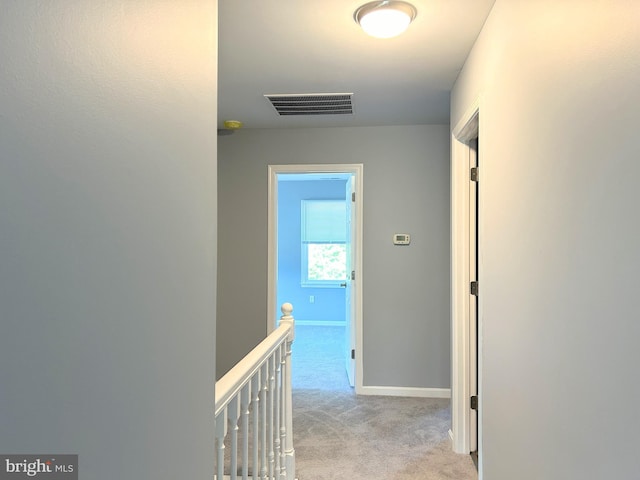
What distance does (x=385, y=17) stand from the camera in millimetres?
1819

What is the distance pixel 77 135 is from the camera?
0.65m

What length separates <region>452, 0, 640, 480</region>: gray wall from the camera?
0.89 m

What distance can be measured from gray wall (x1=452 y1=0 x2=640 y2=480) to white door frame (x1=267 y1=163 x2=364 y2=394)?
190 centimetres

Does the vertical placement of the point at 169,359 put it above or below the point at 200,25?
below

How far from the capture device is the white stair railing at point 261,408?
1.36 metres

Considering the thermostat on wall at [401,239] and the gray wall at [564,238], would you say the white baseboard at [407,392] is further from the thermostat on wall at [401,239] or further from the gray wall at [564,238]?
the gray wall at [564,238]

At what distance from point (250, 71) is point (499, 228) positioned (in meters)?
1.71

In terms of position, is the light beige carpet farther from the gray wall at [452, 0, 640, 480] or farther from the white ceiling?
the white ceiling

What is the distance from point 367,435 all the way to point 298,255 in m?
4.37

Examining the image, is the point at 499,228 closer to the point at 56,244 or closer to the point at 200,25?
the point at 200,25

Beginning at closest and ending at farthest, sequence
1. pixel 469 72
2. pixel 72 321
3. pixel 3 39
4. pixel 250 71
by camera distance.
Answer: pixel 3 39 → pixel 72 321 → pixel 469 72 → pixel 250 71

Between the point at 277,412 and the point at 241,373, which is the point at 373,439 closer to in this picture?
the point at 277,412

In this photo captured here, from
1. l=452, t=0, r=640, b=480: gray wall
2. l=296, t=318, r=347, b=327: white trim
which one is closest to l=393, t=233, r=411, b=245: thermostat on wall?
l=452, t=0, r=640, b=480: gray wall

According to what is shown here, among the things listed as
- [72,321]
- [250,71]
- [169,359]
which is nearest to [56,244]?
[72,321]
